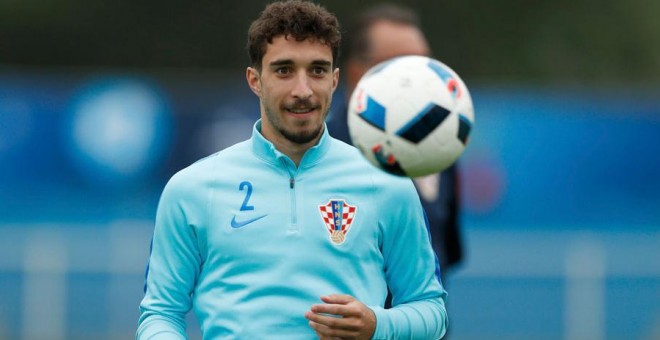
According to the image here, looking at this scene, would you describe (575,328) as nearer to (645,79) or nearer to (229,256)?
(229,256)

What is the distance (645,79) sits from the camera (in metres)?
28.2

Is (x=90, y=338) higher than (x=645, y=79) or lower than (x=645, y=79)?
lower

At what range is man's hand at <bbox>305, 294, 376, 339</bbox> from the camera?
4.95 metres

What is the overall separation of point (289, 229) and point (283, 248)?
0.08 meters

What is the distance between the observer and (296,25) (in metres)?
5.34

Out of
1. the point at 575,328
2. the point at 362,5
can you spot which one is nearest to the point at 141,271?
the point at 575,328

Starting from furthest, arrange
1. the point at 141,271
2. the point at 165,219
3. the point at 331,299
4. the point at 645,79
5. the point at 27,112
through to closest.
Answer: the point at 645,79, the point at 27,112, the point at 141,271, the point at 165,219, the point at 331,299

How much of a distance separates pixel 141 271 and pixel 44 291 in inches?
44.7

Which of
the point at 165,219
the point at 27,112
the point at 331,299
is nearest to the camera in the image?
the point at 331,299

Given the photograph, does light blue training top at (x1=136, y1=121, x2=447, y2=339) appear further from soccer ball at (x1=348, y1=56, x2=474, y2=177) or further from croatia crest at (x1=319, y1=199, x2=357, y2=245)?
soccer ball at (x1=348, y1=56, x2=474, y2=177)

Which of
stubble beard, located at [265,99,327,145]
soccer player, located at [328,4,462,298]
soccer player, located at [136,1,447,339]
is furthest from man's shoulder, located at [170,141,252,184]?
soccer player, located at [328,4,462,298]

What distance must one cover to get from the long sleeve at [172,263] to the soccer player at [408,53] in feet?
7.70

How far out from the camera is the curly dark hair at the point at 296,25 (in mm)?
5348

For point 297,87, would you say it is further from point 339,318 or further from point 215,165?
point 339,318
